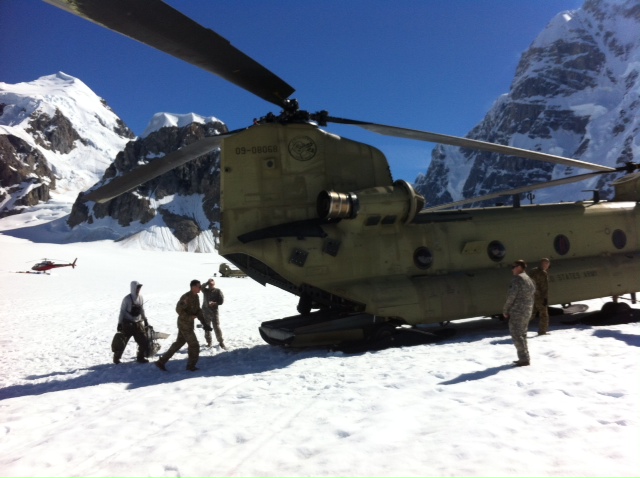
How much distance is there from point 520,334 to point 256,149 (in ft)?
20.0

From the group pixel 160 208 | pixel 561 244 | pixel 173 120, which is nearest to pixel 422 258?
pixel 561 244

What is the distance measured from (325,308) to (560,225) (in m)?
6.60

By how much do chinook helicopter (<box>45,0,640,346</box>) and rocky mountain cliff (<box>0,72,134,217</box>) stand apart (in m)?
150

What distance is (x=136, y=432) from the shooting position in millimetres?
4711

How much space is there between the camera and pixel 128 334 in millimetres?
8641

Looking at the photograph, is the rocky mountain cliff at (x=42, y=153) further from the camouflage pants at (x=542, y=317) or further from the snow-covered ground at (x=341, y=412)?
the camouflage pants at (x=542, y=317)

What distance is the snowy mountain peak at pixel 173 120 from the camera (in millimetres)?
145250

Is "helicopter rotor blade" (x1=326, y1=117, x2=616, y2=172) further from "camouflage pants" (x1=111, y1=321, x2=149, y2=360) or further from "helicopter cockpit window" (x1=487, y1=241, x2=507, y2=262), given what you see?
"camouflage pants" (x1=111, y1=321, x2=149, y2=360)

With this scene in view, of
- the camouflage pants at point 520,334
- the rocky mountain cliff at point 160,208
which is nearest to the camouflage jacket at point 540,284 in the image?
the camouflage pants at point 520,334

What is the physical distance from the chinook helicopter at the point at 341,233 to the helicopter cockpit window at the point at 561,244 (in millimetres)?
725

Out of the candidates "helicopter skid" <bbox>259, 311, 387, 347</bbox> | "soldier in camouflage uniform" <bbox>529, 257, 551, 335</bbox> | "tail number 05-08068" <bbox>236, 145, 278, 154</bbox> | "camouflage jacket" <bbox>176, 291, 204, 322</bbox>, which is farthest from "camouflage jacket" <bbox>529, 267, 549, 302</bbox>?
"camouflage jacket" <bbox>176, 291, 204, 322</bbox>

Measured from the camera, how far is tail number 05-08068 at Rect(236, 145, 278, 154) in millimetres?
8758

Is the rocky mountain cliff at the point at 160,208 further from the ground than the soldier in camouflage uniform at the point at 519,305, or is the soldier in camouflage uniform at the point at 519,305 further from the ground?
the rocky mountain cliff at the point at 160,208

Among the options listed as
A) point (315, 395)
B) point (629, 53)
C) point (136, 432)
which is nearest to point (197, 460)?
point (136, 432)
